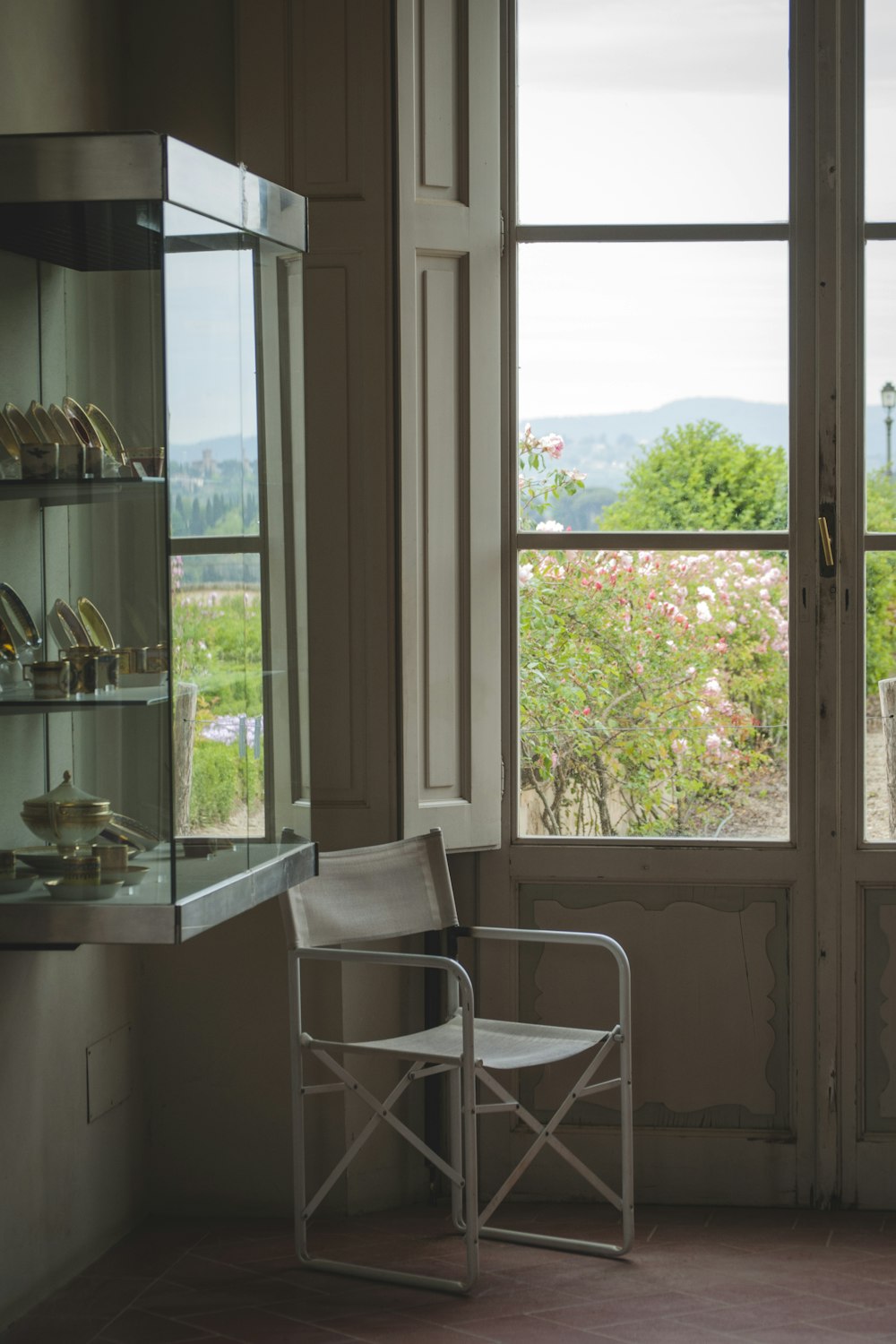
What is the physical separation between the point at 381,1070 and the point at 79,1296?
91cm

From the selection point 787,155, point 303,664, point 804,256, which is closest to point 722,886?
point 303,664

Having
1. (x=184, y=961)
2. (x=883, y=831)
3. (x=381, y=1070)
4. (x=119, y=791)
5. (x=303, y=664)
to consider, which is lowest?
(x=381, y=1070)

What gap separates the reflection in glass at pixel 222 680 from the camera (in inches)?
111

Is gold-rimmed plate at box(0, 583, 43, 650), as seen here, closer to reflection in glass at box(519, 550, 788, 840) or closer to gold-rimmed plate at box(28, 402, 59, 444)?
gold-rimmed plate at box(28, 402, 59, 444)

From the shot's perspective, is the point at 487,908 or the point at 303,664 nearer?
the point at 303,664

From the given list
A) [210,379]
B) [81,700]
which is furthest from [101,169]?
[81,700]

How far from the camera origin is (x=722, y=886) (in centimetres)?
392

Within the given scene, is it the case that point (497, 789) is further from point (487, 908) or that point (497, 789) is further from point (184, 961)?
point (184, 961)

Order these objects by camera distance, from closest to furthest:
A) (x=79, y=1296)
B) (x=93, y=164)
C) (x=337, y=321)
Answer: (x=93, y=164) < (x=79, y=1296) < (x=337, y=321)

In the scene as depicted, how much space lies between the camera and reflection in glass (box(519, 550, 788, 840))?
12.9ft

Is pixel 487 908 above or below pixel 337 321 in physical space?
below

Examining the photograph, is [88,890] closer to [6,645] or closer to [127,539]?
[6,645]

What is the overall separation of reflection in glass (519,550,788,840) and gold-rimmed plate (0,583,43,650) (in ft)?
4.85

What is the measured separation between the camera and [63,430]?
2.85m
